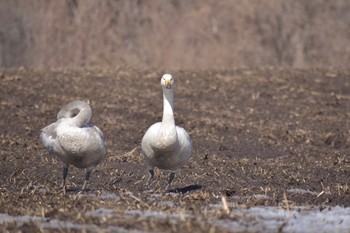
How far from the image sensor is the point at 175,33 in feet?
102

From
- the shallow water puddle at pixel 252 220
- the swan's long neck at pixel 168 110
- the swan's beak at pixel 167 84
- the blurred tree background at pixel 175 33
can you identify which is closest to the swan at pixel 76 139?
the swan's long neck at pixel 168 110

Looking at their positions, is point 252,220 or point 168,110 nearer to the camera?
point 252,220

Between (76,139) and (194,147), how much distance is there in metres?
4.73

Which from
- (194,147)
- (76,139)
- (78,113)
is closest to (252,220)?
(76,139)

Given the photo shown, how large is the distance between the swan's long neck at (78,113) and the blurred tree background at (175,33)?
18505mm

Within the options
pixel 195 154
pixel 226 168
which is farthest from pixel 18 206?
pixel 195 154

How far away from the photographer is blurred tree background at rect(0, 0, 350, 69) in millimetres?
30328

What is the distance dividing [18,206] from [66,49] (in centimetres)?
2188

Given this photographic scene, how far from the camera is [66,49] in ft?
101

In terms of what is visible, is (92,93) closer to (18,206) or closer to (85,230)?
(18,206)

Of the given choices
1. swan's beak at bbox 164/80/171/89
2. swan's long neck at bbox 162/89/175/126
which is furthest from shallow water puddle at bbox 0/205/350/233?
swan's beak at bbox 164/80/171/89

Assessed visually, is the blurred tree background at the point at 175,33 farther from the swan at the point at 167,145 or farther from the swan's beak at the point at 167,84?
the swan at the point at 167,145

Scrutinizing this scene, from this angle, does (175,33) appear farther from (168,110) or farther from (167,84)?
(168,110)

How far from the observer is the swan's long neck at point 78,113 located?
11055 mm
